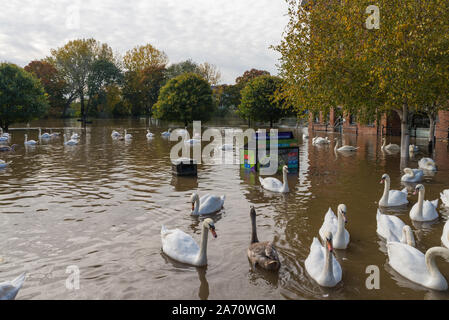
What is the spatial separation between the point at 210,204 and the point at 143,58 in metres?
79.9

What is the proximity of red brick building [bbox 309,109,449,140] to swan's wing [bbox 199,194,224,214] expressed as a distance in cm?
1292

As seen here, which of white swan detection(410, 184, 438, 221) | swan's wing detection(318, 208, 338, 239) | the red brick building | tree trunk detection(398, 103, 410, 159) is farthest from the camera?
the red brick building

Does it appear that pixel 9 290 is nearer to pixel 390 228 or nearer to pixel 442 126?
pixel 390 228

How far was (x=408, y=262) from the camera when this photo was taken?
20.4 feet

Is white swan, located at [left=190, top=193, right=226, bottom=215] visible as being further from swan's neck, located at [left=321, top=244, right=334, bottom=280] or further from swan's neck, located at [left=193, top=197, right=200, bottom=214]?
swan's neck, located at [left=321, top=244, right=334, bottom=280]

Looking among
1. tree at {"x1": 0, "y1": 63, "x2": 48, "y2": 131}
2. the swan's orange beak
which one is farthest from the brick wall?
tree at {"x1": 0, "y1": 63, "x2": 48, "y2": 131}

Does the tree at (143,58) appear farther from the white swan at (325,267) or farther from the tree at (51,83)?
the white swan at (325,267)

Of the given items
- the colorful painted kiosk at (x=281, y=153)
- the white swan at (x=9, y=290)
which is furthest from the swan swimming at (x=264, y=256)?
the colorful painted kiosk at (x=281, y=153)

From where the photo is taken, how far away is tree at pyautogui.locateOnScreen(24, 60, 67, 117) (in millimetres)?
82062

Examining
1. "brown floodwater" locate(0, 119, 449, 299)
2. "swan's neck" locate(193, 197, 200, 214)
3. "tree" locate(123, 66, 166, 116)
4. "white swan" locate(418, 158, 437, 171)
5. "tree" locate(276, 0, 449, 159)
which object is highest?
"tree" locate(123, 66, 166, 116)

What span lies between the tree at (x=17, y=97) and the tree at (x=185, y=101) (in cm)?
1724

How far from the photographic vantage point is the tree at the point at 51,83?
269 ft

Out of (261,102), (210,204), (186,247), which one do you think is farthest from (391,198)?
(261,102)
